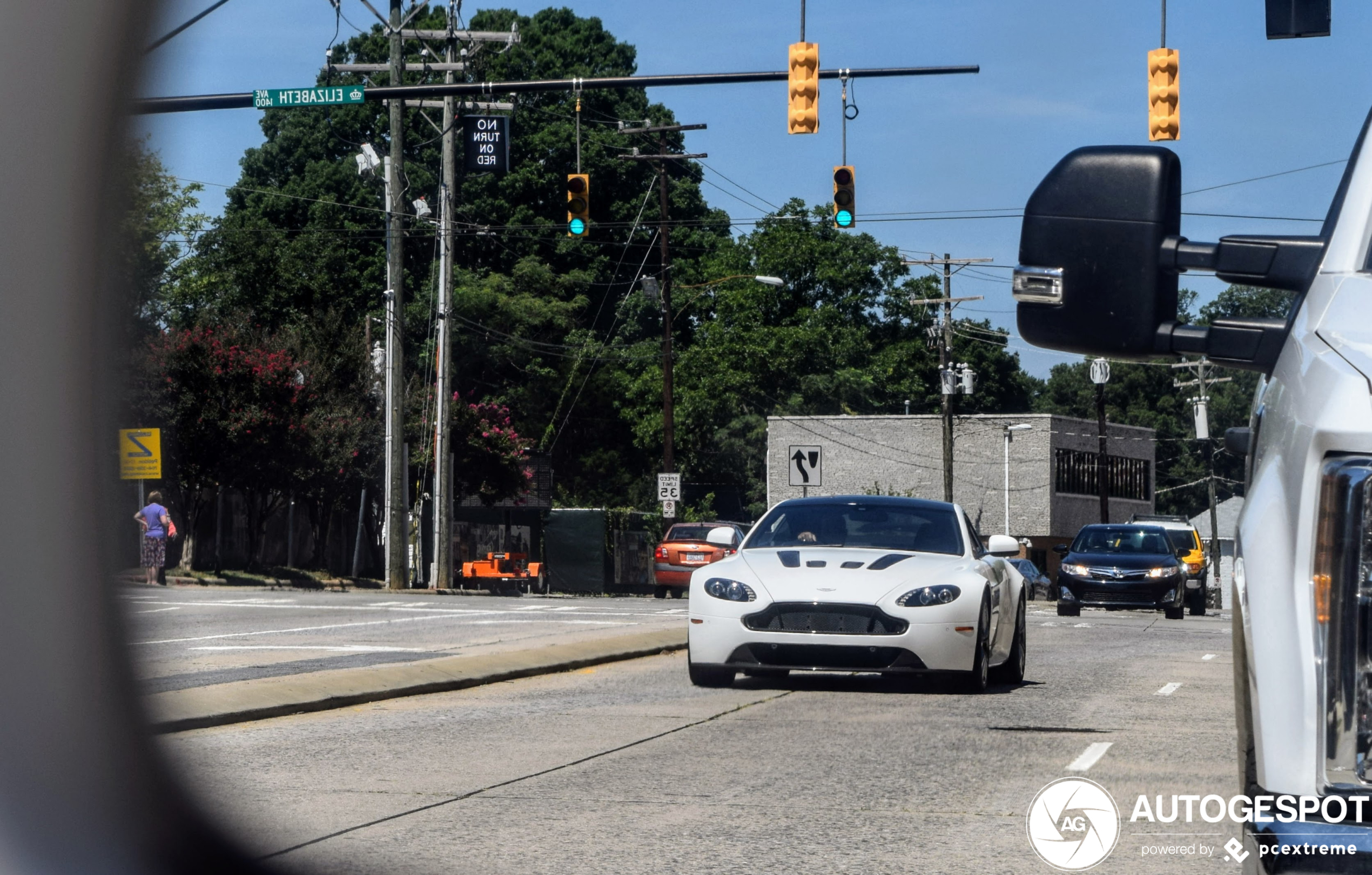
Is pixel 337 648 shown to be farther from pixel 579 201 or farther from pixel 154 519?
pixel 154 519

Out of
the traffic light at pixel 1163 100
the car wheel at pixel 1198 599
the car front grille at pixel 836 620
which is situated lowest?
the car wheel at pixel 1198 599

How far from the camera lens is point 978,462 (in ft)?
219

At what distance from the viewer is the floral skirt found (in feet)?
93.1

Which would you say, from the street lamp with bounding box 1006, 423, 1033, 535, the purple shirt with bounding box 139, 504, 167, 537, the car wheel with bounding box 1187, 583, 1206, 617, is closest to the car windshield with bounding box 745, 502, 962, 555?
the purple shirt with bounding box 139, 504, 167, 537

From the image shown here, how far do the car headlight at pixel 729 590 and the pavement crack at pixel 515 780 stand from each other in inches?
27.3

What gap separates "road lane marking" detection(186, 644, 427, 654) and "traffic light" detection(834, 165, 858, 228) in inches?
329

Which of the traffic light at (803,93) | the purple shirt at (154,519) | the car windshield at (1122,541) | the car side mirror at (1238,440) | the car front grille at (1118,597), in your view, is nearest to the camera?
the car side mirror at (1238,440)

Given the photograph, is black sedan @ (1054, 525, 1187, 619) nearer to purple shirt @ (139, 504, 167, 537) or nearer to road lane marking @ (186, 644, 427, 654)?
road lane marking @ (186, 644, 427, 654)

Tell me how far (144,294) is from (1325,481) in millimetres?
36808

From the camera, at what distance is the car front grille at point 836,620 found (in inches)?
435

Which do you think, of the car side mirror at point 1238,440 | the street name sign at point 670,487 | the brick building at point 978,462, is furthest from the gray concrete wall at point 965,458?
the car side mirror at point 1238,440

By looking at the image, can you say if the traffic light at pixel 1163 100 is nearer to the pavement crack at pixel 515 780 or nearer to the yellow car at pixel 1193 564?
the pavement crack at pixel 515 780

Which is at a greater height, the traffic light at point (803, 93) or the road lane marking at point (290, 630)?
the traffic light at point (803, 93)

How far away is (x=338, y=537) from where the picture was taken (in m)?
41.9
